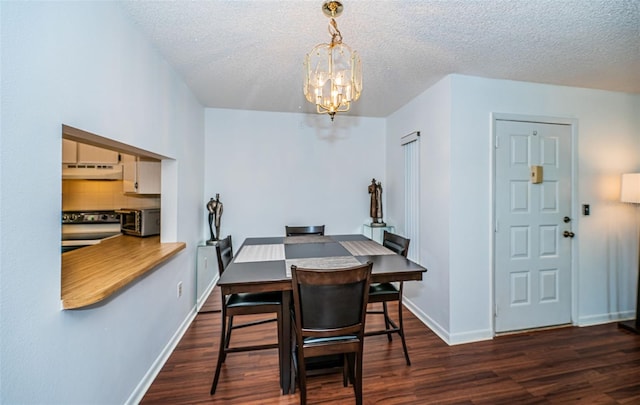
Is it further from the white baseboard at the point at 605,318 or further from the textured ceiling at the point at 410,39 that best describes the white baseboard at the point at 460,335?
the textured ceiling at the point at 410,39

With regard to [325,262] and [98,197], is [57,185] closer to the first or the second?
[325,262]

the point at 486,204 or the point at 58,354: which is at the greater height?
the point at 486,204

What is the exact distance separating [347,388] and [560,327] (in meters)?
2.44

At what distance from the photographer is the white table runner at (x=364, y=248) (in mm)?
2132

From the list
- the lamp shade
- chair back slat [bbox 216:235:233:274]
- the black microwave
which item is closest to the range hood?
the black microwave

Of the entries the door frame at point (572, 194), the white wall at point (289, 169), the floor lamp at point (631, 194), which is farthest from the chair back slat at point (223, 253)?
the floor lamp at point (631, 194)

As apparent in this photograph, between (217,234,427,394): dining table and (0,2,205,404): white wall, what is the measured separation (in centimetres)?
66

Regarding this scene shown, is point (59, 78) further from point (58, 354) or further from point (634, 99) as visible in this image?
point (634, 99)

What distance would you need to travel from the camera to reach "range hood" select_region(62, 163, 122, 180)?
9.89ft

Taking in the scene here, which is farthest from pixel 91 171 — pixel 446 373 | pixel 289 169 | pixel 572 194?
pixel 572 194

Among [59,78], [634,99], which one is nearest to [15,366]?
[59,78]

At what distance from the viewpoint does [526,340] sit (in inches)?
97.4

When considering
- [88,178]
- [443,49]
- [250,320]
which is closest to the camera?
[443,49]

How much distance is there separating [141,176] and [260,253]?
1571mm
